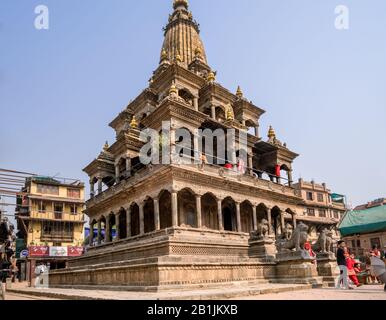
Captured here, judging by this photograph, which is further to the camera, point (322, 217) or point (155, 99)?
point (322, 217)

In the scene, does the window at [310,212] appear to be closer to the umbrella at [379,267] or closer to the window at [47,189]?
the window at [47,189]

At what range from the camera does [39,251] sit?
44.5 meters

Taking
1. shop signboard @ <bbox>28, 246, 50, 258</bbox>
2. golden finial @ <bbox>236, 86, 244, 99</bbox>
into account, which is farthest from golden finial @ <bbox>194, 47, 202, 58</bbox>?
shop signboard @ <bbox>28, 246, 50, 258</bbox>

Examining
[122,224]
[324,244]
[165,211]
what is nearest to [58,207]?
[122,224]

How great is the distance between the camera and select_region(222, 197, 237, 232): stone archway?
28.4 meters

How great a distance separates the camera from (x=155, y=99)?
3391 cm

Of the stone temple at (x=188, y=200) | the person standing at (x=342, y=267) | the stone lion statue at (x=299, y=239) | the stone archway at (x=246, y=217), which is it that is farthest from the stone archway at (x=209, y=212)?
the person standing at (x=342, y=267)

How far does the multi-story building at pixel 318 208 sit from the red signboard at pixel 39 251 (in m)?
37.4

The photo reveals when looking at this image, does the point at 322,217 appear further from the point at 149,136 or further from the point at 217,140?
the point at 149,136

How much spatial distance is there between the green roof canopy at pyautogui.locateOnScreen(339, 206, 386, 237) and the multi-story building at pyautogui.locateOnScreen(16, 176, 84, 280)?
110 feet

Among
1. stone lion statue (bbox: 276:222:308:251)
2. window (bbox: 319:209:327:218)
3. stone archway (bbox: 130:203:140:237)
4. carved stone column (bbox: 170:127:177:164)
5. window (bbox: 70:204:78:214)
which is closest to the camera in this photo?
stone lion statue (bbox: 276:222:308:251)

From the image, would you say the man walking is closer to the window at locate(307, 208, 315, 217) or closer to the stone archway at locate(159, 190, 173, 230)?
the stone archway at locate(159, 190, 173, 230)

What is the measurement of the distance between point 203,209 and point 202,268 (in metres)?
13.5
